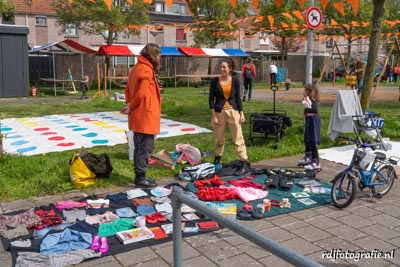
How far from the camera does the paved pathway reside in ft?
13.8

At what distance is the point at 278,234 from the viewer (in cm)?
484

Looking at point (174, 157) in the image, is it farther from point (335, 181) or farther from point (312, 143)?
point (335, 181)

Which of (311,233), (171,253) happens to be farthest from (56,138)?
(311,233)

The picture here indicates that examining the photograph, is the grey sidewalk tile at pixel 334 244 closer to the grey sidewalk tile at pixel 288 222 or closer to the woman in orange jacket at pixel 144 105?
the grey sidewalk tile at pixel 288 222

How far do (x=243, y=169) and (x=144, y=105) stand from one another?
2.06 metres

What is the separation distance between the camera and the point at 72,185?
21.6 feet

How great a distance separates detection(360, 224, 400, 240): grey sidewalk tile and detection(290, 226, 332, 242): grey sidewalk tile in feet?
1.57

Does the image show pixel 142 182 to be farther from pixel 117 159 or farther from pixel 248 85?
pixel 248 85

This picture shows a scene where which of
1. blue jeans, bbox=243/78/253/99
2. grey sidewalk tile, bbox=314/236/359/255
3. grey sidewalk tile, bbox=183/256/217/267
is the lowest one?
grey sidewalk tile, bbox=183/256/217/267

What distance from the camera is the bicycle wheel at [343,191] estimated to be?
5609mm

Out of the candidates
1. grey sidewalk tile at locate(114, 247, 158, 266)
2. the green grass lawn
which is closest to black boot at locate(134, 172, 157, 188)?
the green grass lawn

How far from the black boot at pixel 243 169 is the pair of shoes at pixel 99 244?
313 cm

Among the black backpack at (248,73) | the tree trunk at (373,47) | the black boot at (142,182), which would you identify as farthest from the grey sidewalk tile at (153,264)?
the black backpack at (248,73)

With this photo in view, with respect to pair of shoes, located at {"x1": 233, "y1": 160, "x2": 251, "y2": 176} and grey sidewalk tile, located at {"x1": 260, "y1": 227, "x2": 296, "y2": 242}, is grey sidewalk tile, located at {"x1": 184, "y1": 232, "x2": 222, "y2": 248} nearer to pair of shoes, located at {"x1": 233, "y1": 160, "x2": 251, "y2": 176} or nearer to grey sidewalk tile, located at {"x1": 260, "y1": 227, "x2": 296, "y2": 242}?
grey sidewalk tile, located at {"x1": 260, "y1": 227, "x2": 296, "y2": 242}
